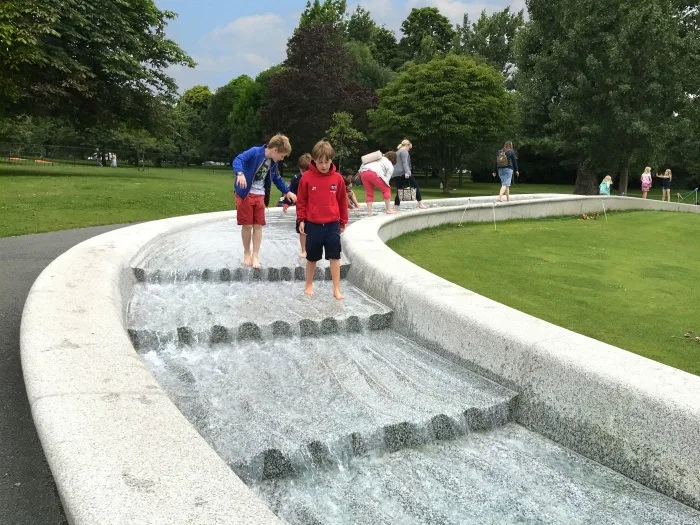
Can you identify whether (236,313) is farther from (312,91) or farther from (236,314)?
(312,91)

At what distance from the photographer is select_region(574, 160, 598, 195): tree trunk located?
38344 mm

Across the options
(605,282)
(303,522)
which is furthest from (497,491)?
(605,282)

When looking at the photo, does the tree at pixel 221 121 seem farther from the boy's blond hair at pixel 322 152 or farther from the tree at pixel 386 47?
the boy's blond hair at pixel 322 152

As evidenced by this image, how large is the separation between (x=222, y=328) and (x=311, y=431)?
1.79 m

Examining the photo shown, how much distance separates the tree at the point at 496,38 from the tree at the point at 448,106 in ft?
79.6

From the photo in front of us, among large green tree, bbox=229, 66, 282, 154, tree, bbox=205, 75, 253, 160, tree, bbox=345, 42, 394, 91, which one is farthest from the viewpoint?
tree, bbox=205, 75, 253, 160

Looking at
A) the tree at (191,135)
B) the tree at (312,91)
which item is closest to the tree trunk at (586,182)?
the tree at (312,91)

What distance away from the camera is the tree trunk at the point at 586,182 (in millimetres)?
38344

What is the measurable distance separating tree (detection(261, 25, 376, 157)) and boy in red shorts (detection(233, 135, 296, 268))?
38354 mm

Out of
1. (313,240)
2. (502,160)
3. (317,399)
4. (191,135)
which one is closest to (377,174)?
(502,160)

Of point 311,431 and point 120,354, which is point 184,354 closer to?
point 120,354

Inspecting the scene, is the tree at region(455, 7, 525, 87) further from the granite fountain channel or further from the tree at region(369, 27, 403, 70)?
the granite fountain channel

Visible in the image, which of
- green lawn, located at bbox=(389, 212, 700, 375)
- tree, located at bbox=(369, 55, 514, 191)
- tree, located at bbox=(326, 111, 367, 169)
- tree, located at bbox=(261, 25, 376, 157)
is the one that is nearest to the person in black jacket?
green lawn, located at bbox=(389, 212, 700, 375)

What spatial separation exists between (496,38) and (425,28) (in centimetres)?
1449
